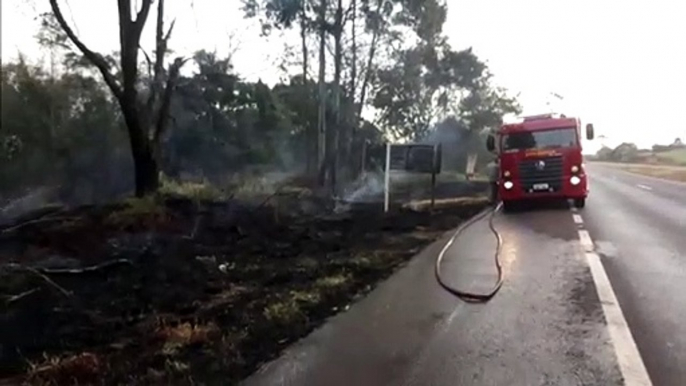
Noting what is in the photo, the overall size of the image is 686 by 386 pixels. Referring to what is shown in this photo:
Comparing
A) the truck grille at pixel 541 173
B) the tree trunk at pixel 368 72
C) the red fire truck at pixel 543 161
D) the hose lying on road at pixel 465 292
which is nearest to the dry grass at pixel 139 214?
the hose lying on road at pixel 465 292

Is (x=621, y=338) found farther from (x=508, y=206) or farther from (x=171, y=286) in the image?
(x=508, y=206)

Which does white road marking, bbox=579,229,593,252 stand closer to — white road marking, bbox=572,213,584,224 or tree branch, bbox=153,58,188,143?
white road marking, bbox=572,213,584,224

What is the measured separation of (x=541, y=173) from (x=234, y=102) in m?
13.9

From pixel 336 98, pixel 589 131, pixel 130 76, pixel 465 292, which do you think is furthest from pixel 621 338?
pixel 336 98

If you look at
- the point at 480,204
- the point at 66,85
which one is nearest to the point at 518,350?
the point at 66,85

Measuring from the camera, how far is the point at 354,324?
7.00 metres

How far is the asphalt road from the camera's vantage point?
5.28 metres

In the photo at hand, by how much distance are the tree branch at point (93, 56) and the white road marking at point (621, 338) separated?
8.43 meters

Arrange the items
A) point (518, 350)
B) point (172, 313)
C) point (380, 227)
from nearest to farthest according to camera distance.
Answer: point (518, 350), point (172, 313), point (380, 227)

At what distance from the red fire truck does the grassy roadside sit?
6.66 m

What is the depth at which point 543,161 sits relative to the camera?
18.5 m

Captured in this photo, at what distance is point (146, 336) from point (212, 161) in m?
20.5

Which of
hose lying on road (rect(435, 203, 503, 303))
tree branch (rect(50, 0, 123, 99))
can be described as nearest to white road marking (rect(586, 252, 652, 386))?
hose lying on road (rect(435, 203, 503, 303))

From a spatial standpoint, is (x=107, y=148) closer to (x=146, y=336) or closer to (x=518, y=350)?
(x=146, y=336)
